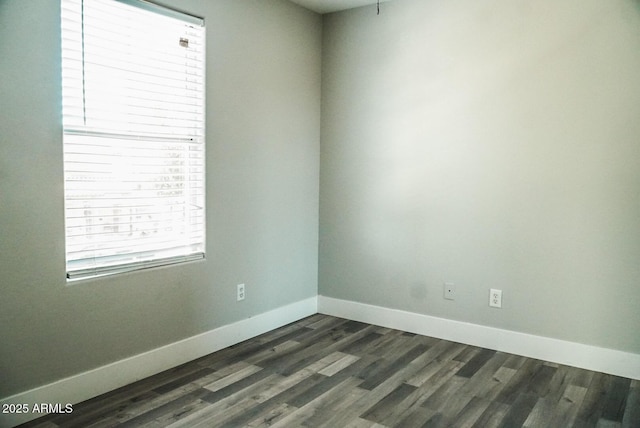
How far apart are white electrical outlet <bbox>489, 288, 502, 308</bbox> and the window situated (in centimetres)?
201

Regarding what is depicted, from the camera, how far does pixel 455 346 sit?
361 centimetres

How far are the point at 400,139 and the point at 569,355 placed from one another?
6.18 feet

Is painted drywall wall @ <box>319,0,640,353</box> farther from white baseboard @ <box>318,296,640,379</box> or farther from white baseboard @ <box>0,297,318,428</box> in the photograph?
white baseboard @ <box>0,297,318,428</box>

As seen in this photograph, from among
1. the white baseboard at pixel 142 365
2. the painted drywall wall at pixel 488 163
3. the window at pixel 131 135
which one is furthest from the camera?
the painted drywall wall at pixel 488 163

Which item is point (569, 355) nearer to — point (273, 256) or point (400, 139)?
point (400, 139)

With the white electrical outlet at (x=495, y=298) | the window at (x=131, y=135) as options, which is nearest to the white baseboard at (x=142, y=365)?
the window at (x=131, y=135)

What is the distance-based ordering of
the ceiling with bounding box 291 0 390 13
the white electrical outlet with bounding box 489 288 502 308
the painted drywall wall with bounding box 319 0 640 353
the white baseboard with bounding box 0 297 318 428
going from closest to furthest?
the white baseboard with bounding box 0 297 318 428 < the painted drywall wall with bounding box 319 0 640 353 < the white electrical outlet with bounding box 489 288 502 308 < the ceiling with bounding box 291 0 390 13

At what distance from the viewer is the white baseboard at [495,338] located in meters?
3.13

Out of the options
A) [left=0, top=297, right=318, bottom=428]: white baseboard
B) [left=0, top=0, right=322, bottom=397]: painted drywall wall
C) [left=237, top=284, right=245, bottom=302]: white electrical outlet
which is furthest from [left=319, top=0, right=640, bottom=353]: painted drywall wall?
[left=237, top=284, right=245, bottom=302]: white electrical outlet

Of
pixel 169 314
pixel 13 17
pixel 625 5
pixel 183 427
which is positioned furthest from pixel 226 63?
pixel 625 5

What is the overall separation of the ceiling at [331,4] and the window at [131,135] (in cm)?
109

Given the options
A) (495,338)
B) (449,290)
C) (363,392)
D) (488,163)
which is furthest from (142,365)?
(488,163)

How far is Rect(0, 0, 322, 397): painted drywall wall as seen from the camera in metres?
2.34

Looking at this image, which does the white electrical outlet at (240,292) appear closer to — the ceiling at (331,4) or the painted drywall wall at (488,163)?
the painted drywall wall at (488,163)
